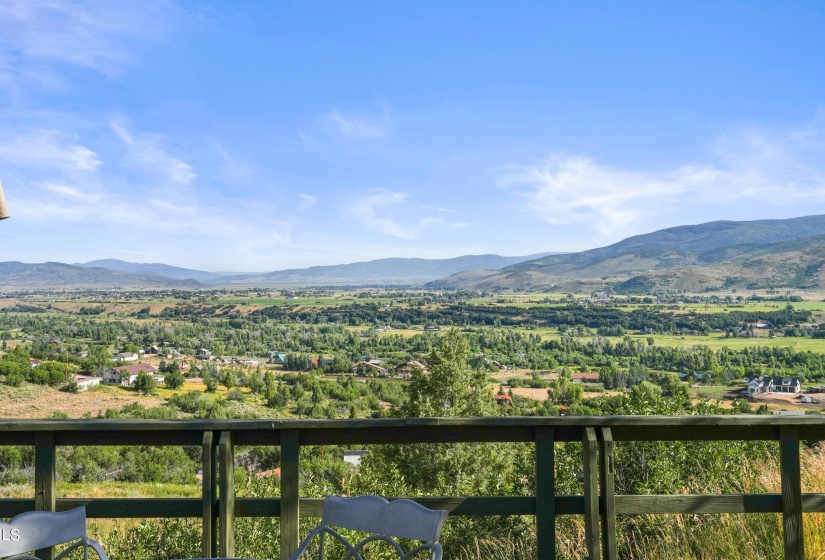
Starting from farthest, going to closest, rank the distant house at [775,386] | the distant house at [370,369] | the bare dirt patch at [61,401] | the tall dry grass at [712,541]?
the distant house at [370,369] → the distant house at [775,386] → the bare dirt patch at [61,401] → the tall dry grass at [712,541]

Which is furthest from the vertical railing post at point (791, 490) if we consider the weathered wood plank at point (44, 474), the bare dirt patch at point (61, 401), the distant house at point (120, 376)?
the distant house at point (120, 376)

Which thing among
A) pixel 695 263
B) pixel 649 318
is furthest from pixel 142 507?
pixel 695 263

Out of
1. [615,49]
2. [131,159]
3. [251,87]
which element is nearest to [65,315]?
[131,159]

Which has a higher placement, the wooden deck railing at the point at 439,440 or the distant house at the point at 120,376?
the wooden deck railing at the point at 439,440

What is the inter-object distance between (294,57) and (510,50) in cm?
1221

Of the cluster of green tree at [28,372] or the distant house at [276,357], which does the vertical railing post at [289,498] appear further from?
the distant house at [276,357]

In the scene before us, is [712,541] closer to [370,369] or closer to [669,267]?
[370,369]

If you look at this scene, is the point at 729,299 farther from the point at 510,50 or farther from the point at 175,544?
the point at 175,544

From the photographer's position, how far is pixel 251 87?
47094 millimetres

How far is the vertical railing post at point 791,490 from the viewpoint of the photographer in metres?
2.12

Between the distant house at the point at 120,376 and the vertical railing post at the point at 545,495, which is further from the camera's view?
the distant house at the point at 120,376

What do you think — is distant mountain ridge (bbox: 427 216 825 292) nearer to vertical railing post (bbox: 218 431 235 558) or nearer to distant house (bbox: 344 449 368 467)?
distant house (bbox: 344 449 368 467)

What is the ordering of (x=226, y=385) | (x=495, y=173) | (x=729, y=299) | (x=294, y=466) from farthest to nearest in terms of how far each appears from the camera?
(x=495, y=173), (x=729, y=299), (x=226, y=385), (x=294, y=466)

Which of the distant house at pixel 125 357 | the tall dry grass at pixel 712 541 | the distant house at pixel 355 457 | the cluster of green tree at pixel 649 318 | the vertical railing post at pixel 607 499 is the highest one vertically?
the vertical railing post at pixel 607 499
